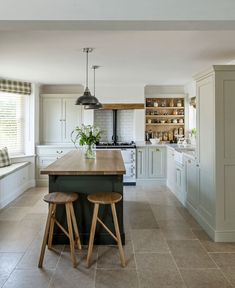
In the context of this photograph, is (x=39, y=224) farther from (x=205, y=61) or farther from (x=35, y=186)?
(x=205, y=61)

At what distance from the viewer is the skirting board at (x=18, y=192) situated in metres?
4.79

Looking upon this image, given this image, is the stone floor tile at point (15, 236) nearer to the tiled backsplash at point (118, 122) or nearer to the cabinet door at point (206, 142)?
the cabinet door at point (206, 142)

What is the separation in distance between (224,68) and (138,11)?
1.73m

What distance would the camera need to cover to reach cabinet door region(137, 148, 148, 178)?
6.49 m

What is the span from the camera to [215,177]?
334 cm

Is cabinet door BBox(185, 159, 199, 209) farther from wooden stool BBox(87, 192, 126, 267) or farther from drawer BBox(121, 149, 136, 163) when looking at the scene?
drawer BBox(121, 149, 136, 163)

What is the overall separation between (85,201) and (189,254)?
1276 millimetres

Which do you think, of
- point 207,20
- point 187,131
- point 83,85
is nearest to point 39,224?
point 207,20

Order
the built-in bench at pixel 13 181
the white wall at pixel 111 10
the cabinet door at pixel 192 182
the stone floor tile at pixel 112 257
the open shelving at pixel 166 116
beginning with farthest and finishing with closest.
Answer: the open shelving at pixel 166 116
the built-in bench at pixel 13 181
the cabinet door at pixel 192 182
the stone floor tile at pixel 112 257
the white wall at pixel 111 10

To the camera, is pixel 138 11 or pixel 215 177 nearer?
pixel 138 11

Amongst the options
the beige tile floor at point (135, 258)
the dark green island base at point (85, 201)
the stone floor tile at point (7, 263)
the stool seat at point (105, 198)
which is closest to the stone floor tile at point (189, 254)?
the beige tile floor at point (135, 258)

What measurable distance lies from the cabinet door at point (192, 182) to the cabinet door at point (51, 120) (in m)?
3.33

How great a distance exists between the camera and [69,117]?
6660 millimetres

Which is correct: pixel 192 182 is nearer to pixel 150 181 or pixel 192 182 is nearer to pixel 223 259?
pixel 223 259
